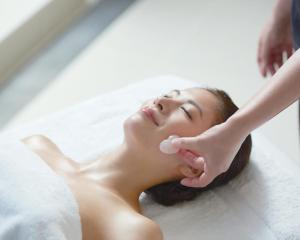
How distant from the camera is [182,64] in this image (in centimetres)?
246

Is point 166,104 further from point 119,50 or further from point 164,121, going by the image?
point 119,50

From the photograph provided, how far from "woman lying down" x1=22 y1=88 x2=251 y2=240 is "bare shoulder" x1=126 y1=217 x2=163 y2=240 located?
70 millimetres

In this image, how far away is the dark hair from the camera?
1386 mm

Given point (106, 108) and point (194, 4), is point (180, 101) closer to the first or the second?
point (106, 108)

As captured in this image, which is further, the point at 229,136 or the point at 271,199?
the point at 271,199

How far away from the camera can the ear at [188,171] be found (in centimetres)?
134

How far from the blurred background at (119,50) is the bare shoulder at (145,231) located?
3.08 feet

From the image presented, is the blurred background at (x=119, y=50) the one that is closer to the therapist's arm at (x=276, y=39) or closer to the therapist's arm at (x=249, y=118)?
the therapist's arm at (x=276, y=39)

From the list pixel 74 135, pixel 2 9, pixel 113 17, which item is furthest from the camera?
pixel 113 17

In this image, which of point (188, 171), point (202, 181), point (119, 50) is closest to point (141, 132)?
point (188, 171)

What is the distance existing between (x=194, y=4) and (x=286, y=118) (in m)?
1.09

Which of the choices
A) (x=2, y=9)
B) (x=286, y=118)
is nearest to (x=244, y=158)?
(x=286, y=118)

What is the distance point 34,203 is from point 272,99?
0.55 metres

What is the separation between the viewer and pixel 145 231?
3.80 ft
